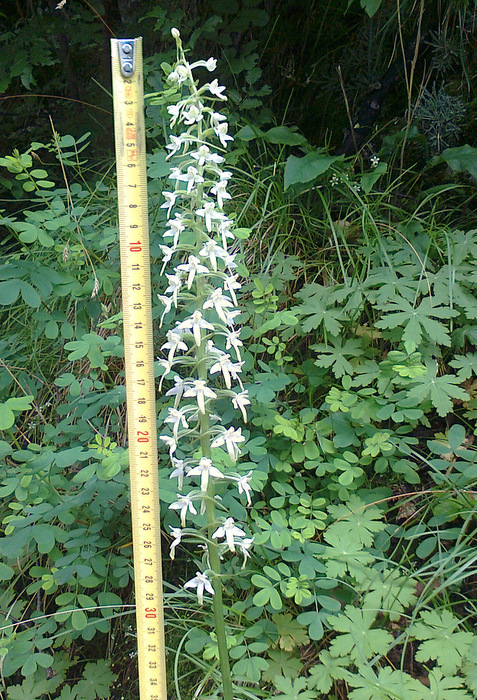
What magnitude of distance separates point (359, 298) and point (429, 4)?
Result: 208 centimetres

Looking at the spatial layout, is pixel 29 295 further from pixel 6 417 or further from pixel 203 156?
pixel 203 156

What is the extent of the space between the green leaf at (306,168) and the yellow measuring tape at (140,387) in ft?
4.36

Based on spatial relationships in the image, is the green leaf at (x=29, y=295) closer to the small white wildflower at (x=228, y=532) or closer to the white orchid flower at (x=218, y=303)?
the white orchid flower at (x=218, y=303)

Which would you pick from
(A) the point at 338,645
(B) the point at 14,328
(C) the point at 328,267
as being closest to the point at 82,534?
(A) the point at 338,645

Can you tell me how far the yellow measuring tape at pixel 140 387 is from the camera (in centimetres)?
149

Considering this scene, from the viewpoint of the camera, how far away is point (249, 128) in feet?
9.77

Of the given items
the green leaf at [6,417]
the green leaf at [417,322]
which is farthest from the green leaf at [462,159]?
the green leaf at [6,417]

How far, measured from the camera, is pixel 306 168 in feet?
8.98

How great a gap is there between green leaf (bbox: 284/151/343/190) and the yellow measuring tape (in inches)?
52.3

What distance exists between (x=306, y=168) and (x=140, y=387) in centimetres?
170

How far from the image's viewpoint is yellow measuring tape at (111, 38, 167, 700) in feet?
4.90

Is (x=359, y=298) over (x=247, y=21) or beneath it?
beneath

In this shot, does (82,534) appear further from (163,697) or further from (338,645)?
(338,645)

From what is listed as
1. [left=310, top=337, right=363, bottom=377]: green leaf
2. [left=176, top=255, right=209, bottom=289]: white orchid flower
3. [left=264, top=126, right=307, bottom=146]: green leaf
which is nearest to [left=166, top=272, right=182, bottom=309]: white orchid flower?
[left=176, top=255, right=209, bottom=289]: white orchid flower
